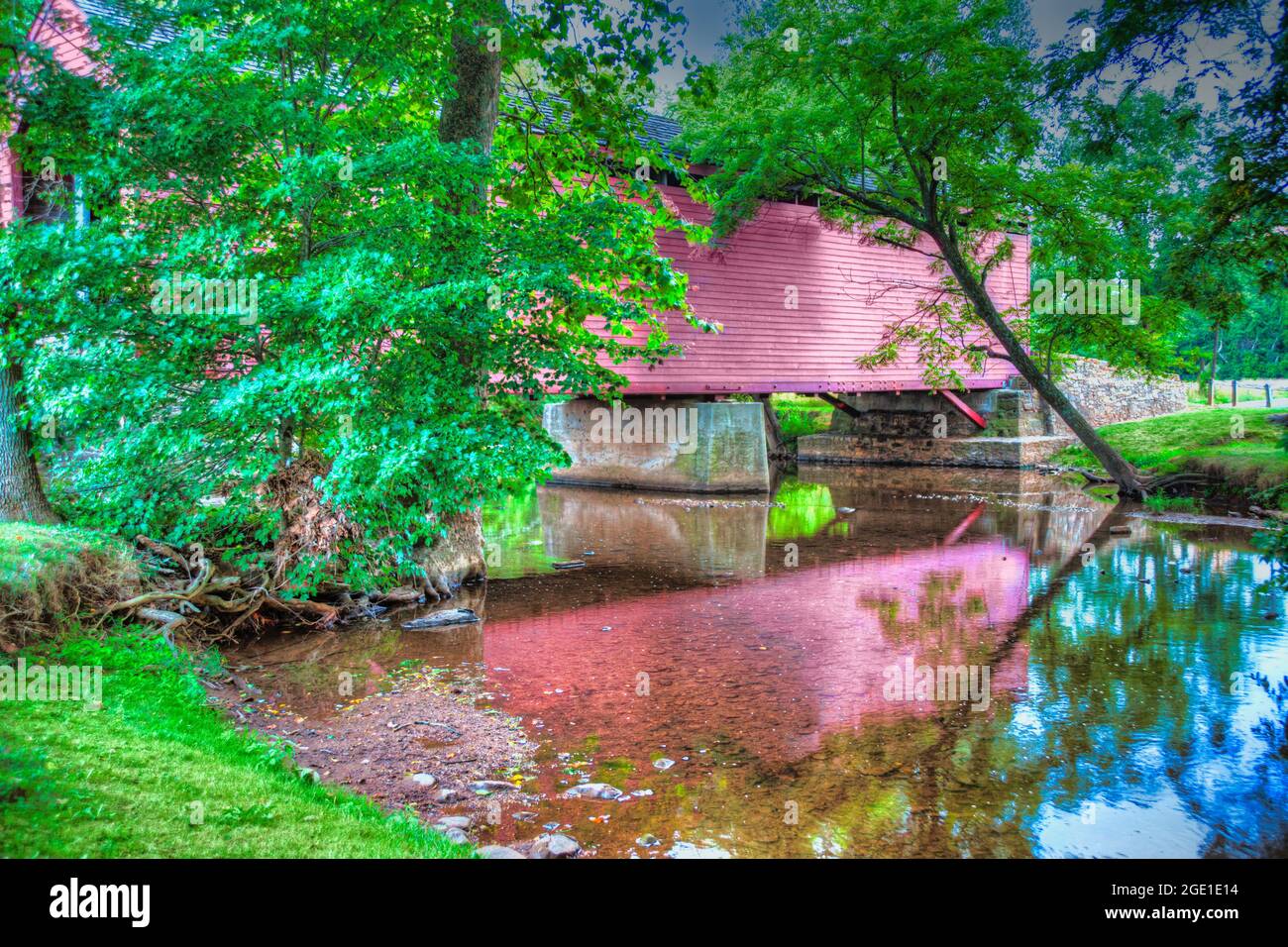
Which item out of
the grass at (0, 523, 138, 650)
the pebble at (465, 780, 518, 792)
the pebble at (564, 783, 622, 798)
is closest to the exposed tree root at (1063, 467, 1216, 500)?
the pebble at (564, 783, 622, 798)

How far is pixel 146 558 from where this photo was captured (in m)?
8.23

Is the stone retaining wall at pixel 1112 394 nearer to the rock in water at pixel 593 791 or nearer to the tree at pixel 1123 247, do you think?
the tree at pixel 1123 247

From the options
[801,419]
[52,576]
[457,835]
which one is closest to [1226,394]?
[801,419]

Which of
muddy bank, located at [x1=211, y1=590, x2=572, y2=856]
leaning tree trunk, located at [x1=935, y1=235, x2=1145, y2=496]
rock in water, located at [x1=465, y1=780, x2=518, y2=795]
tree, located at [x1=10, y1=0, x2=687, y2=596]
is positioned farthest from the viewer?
leaning tree trunk, located at [x1=935, y1=235, x2=1145, y2=496]

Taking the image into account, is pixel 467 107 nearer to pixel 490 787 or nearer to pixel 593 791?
pixel 490 787

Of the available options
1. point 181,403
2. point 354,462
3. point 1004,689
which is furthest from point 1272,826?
point 181,403

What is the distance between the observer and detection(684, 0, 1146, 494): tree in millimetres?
16266

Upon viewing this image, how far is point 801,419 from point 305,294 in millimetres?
26418

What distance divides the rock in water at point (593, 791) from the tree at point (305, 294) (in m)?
3.34

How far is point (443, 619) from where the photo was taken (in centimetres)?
922

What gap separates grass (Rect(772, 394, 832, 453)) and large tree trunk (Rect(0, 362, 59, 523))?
79.5 feet

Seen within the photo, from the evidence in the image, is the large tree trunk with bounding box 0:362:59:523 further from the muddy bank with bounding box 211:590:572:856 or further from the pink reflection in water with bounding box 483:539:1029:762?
the pink reflection in water with bounding box 483:539:1029:762

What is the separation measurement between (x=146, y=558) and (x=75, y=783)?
492 centimetres

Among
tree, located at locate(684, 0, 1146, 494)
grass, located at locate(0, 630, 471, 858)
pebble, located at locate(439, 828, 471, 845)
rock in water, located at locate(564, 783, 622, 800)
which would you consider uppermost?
tree, located at locate(684, 0, 1146, 494)
